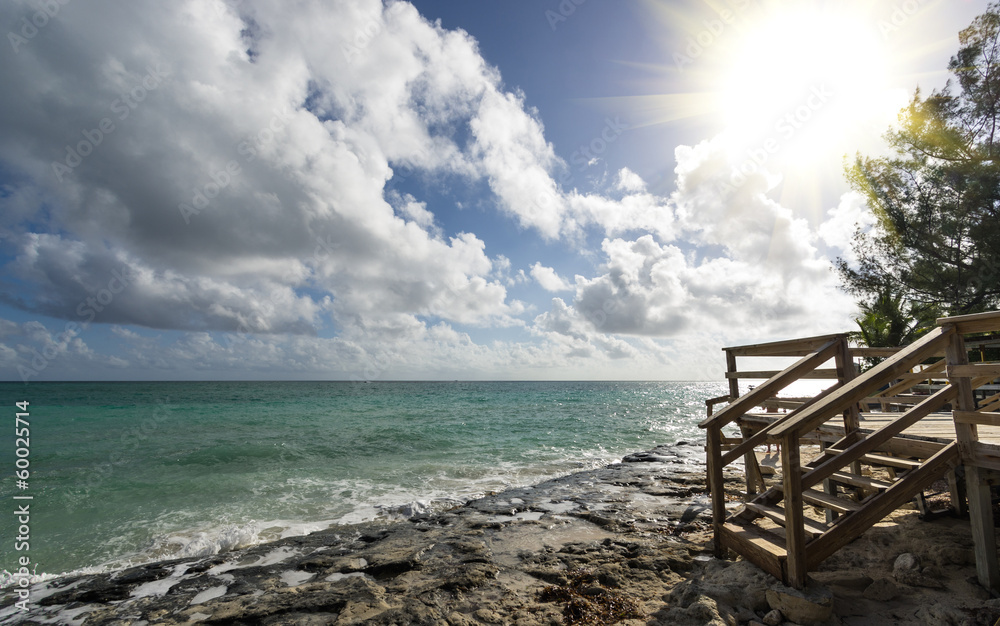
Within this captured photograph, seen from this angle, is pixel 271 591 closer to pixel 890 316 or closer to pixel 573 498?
pixel 573 498

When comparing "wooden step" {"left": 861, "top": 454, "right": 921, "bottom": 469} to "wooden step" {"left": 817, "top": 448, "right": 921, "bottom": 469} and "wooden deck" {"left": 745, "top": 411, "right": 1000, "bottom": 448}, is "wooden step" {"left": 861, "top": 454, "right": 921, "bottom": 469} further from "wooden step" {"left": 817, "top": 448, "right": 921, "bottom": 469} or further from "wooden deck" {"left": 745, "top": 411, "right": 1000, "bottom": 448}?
"wooden deck" {"left": 745, "top": 411, "right": 1000, "bottom": 448}

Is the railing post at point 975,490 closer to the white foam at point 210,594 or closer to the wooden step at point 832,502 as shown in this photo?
the wooden step at point 832,502

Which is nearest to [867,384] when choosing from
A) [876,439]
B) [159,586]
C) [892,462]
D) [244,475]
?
[876,439]

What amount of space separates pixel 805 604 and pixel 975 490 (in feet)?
5.97

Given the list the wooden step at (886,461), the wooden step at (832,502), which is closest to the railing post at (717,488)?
the wooden step at (832,502)

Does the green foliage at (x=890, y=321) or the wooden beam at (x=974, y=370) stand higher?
the green foliage at (x=890, y=321)

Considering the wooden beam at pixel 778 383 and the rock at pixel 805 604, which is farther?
the wooden beam at pixel 778 383

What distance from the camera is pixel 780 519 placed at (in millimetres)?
4141

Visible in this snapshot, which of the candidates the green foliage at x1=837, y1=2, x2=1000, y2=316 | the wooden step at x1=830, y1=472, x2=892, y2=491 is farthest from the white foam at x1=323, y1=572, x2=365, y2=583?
the green foliage at x1=837, y1=2, x2=1000, y2=316

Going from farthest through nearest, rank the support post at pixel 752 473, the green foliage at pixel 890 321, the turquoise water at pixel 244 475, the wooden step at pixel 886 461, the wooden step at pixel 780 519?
the green foliage at pixel 890 321, the turquoise water at pixel 244 475, the support post at pixel 752 473, the wooden step at pixel 886 461, the wooden step at pixel 780 519

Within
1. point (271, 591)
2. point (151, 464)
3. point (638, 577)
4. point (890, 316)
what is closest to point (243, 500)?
point (271, 591)

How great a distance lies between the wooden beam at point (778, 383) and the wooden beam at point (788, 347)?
16 centimetres

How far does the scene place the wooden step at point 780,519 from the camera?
373 centimetres

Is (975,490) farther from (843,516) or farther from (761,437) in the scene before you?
(761,437)
